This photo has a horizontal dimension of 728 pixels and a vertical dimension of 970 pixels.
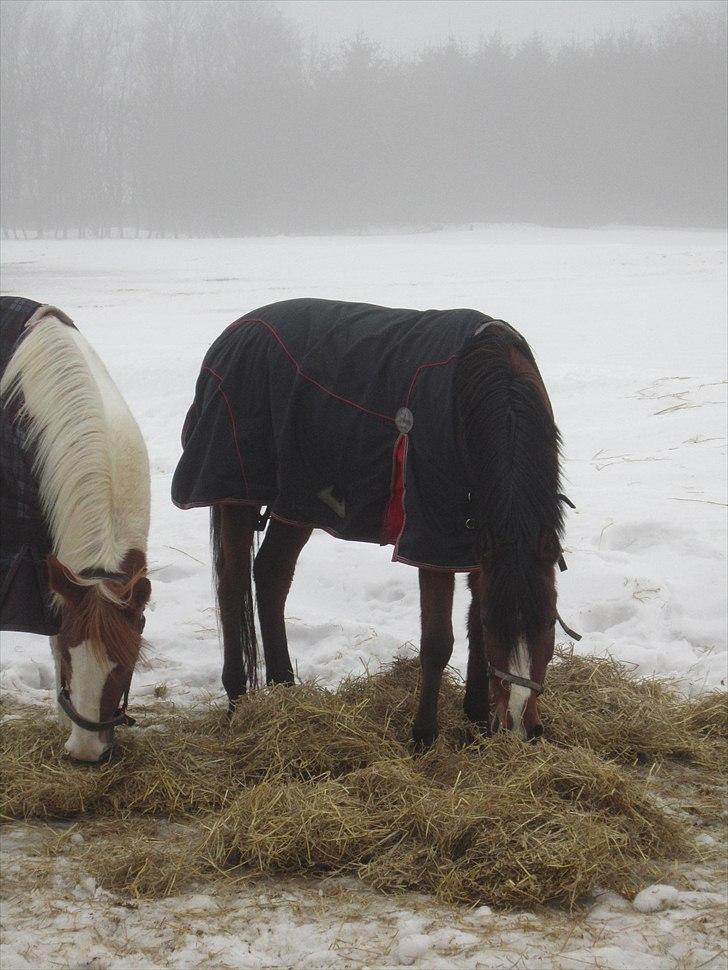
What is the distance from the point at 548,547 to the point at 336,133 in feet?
126

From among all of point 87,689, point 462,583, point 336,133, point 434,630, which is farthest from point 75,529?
point 336,133

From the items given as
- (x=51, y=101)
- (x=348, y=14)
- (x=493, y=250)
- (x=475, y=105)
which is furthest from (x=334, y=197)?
(x=348, y=14)

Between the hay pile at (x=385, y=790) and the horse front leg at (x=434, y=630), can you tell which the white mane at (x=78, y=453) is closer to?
the hay pile at (x=385, y=790)

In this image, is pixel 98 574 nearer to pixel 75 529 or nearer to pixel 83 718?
pixel 75 529

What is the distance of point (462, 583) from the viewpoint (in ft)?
13.7

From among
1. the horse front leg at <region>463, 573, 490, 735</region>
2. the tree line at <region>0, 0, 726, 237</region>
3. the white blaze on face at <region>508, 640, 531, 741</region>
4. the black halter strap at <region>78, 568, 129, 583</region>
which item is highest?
the tree line at <region>0, 0, 726, 237</region>

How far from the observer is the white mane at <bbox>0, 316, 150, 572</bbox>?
2.52 metres

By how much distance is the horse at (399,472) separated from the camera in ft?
7.93

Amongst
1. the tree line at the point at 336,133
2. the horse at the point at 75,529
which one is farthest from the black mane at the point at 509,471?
the tree line at the point at 336,133

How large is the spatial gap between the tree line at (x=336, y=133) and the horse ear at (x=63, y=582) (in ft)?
105

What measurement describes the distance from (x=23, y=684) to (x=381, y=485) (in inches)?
61.9

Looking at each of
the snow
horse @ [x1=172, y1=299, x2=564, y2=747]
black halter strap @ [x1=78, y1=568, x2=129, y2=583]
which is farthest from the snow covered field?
black halter strap @ [x1=78, y1=568, x2=129, y2=583]

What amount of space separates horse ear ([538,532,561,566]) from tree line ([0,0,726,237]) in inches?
1259

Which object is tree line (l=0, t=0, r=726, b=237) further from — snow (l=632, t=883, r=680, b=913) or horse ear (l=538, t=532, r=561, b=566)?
snow (l=632, t=883, r=680, b=913)
